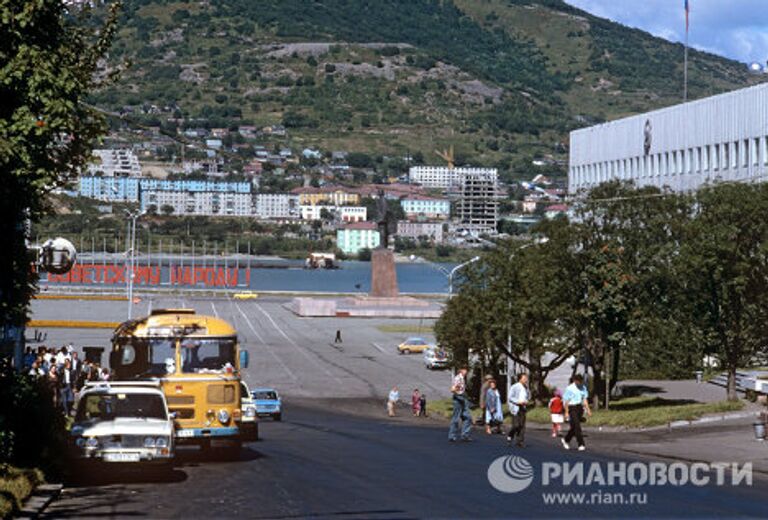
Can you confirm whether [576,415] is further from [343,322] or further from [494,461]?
[343,322]

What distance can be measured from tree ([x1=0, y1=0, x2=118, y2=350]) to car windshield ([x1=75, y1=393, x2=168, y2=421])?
8.30 ft

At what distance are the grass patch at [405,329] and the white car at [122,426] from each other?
310ft

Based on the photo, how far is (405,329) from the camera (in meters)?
124

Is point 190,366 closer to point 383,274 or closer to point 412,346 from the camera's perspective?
point 412,346

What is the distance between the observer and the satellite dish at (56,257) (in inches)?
1253

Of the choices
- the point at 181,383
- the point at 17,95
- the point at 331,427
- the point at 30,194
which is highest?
the point at 17,95

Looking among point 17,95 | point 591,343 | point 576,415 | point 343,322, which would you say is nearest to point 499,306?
point 591,343

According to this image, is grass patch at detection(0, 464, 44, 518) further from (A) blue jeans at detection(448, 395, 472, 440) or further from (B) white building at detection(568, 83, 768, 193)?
(B) white building at detection(568, 83, 768, 193)

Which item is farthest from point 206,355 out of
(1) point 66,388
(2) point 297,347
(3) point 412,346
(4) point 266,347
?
(2) point 297,347

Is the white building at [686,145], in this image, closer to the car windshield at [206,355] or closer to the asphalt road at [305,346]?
the asphalt road at [305,346]

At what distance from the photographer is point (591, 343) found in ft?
182

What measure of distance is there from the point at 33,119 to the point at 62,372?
823 inches

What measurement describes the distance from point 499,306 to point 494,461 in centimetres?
2879

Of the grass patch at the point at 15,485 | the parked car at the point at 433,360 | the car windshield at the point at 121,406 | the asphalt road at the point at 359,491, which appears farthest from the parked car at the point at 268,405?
the parked car at the point at 433,360
